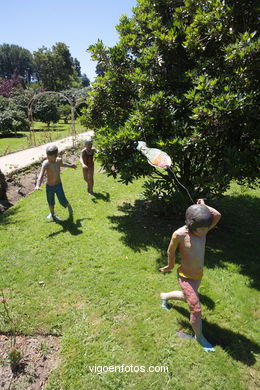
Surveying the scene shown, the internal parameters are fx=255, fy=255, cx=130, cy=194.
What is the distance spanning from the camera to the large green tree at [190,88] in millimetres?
4250

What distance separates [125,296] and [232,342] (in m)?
1.49

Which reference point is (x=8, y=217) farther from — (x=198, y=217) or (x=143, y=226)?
(x=198, y=217)

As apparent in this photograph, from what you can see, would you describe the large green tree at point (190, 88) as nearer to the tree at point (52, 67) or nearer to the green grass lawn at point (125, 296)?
the green grass lawn at point (125, 296)

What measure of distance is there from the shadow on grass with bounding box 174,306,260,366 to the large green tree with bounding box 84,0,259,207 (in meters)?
2.38

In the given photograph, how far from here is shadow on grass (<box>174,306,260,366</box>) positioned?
2.87m

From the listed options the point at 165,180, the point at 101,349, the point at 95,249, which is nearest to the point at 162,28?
the point at 165,180

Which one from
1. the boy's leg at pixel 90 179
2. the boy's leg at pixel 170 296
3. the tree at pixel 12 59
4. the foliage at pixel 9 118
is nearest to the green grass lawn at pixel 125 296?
the boy's leg at pixel 170 296

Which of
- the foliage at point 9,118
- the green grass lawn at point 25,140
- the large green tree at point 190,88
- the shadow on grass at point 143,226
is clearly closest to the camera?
the large green tree at point 190,88

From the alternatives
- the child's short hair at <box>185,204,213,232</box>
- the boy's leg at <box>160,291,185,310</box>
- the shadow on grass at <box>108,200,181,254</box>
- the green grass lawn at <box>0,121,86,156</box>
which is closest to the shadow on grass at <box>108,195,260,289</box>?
the shadow on grass at <box>108,200,181,254</box>

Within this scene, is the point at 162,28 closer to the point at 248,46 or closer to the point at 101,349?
the point at 248,46

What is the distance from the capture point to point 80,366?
2746mm

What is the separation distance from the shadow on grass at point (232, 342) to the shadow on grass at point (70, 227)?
3.10 m

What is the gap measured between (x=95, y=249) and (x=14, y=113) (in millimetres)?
19008

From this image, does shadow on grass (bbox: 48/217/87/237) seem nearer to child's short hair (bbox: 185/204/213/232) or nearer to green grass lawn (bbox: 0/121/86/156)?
child's short hair (bbox: 185/204/213/232)
